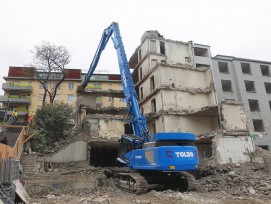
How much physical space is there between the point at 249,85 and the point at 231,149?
21572 millimetres

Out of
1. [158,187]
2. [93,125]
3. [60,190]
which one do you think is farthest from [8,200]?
[93,125]

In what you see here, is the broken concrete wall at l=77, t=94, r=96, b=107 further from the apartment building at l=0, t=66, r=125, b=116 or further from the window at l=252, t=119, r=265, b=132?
the window at l=252, t=119, r=265, b=132

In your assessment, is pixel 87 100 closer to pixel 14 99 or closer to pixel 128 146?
pixel 14 99

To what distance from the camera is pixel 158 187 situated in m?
16.3

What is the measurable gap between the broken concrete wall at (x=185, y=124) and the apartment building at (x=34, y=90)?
25311mm

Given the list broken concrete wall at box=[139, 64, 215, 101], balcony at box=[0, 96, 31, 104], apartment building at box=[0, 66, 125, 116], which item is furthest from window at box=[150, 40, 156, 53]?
balcony at box=[0, 96, 31, 104]

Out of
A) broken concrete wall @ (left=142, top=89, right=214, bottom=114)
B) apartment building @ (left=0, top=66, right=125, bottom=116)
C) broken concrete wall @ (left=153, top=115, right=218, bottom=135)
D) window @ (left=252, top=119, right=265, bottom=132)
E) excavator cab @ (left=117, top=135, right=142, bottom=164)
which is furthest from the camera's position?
apartment building @ (left=0, top=66, right=125, bottom=116)

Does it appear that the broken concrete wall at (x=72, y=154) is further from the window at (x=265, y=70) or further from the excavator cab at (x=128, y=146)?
the window at (x=265, y=70)

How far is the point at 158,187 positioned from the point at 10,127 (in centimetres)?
1344

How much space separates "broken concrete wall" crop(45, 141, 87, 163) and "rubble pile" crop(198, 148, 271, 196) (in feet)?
38.2

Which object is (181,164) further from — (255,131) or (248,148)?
(255,131)

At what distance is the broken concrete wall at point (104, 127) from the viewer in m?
26.9

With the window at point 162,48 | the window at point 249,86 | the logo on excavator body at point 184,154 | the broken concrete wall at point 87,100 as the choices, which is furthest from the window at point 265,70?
the logo on excavator body at point 184,154

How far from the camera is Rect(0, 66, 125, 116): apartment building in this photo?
172ft
